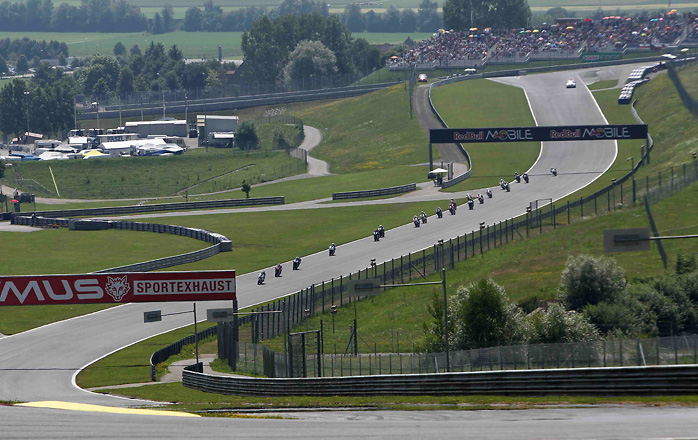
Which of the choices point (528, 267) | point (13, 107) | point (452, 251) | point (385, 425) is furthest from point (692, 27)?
point (385, 425)

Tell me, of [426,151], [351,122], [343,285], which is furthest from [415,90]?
[343,285]

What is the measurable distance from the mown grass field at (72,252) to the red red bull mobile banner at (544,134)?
107ft

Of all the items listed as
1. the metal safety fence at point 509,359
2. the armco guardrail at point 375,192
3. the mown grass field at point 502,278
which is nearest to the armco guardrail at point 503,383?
the metal safety fence at point 509,359

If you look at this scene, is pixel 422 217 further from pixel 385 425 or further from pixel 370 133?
pixel 370 133

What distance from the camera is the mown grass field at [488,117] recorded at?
9694 cm

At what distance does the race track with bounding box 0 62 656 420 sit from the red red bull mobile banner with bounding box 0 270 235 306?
2.87 meters

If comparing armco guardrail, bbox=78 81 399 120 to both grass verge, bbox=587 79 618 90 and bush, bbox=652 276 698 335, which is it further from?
bush, bbox=652 276 698 335

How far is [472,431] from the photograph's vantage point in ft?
71.4

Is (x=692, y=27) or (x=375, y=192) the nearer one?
(x=375, y=192)

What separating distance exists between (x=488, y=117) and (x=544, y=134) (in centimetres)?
2608

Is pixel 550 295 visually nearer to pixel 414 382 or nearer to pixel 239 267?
pixel 414 382

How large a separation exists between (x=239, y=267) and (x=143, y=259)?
7.65 metres

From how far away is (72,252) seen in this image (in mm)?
73875

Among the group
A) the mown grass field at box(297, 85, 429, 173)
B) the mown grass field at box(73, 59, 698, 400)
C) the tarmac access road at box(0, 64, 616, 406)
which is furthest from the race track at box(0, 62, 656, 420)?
the mown grass field at box(297, 85, 429, 173)
